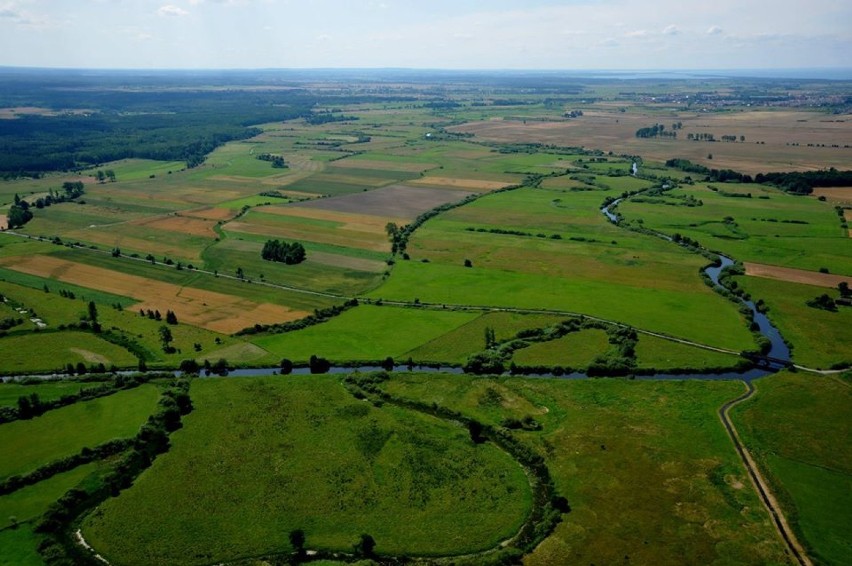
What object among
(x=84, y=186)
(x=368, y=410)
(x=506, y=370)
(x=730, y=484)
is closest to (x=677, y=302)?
(x=506, y=370)

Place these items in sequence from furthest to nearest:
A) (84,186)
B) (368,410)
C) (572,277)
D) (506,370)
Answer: (84,186) < (572,277) < (506,370) < (368,410)

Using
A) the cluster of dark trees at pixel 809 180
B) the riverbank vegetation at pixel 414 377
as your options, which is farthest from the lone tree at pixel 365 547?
the cluster of dark trees at pixel 809 180

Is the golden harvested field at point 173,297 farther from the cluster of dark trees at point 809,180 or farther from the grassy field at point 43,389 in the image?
the cluster of dark trees at point 809,180

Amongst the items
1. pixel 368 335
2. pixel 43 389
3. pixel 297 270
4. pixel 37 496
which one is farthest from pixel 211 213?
pixel 37 496

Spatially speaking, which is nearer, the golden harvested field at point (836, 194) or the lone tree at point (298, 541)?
the lone tree at point (298, 541)

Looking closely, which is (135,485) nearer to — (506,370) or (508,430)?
(508,430)

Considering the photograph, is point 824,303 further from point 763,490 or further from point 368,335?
point 368,335
